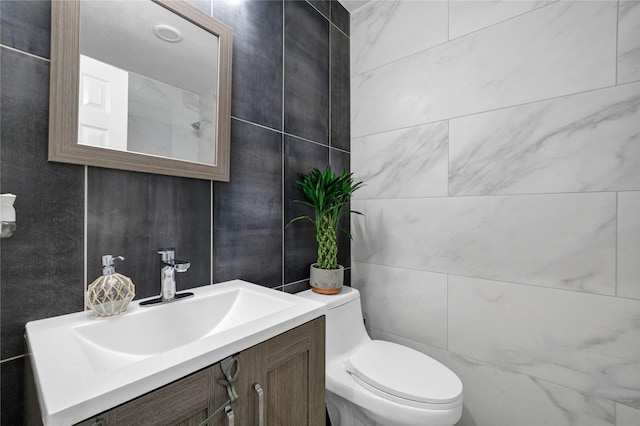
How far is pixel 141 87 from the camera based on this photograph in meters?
0.87

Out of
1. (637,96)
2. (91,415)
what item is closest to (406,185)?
(637,96)

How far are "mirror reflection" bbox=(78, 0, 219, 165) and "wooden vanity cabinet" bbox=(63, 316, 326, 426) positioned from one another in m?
0.68

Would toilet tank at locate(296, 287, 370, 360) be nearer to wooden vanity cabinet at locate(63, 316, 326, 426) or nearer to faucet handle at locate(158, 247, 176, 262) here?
wooden vanity cabinet at locate(63, 316, 326, 426)

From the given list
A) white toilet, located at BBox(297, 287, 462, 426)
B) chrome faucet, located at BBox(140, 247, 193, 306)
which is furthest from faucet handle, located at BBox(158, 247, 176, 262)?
white toilet, located at BBox(297, 287, 462, 426)

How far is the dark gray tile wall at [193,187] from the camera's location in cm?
67

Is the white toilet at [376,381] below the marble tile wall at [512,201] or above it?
below

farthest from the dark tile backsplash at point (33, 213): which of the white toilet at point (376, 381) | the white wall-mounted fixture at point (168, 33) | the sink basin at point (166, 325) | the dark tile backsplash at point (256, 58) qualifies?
the white toilet at point (376, 381)

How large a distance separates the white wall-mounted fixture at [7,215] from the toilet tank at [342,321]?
0.98 meters

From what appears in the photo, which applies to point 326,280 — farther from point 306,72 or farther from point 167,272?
point 306,72

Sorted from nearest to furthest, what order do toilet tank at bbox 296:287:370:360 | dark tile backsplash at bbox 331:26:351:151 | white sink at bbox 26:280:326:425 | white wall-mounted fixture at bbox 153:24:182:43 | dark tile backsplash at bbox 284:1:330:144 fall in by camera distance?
white sink at bbox 26:280:326:425, white wall-mounted fixture at bbox 153:24:182:43, toilet tank at bbox 296:287:370:360, dark tile backsplash at bbox 284:1:330:144, dark tile backsplash at bbox 331:26:351:151

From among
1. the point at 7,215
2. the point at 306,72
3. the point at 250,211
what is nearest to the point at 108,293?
the point at 7,215

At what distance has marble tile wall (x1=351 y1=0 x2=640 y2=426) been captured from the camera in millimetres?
1019

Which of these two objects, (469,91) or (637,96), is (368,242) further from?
(637,96)

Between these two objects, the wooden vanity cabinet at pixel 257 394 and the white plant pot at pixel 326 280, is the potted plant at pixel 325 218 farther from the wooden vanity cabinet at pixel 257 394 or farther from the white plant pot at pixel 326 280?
the wooden vanity cabinet at pixel 257 394
